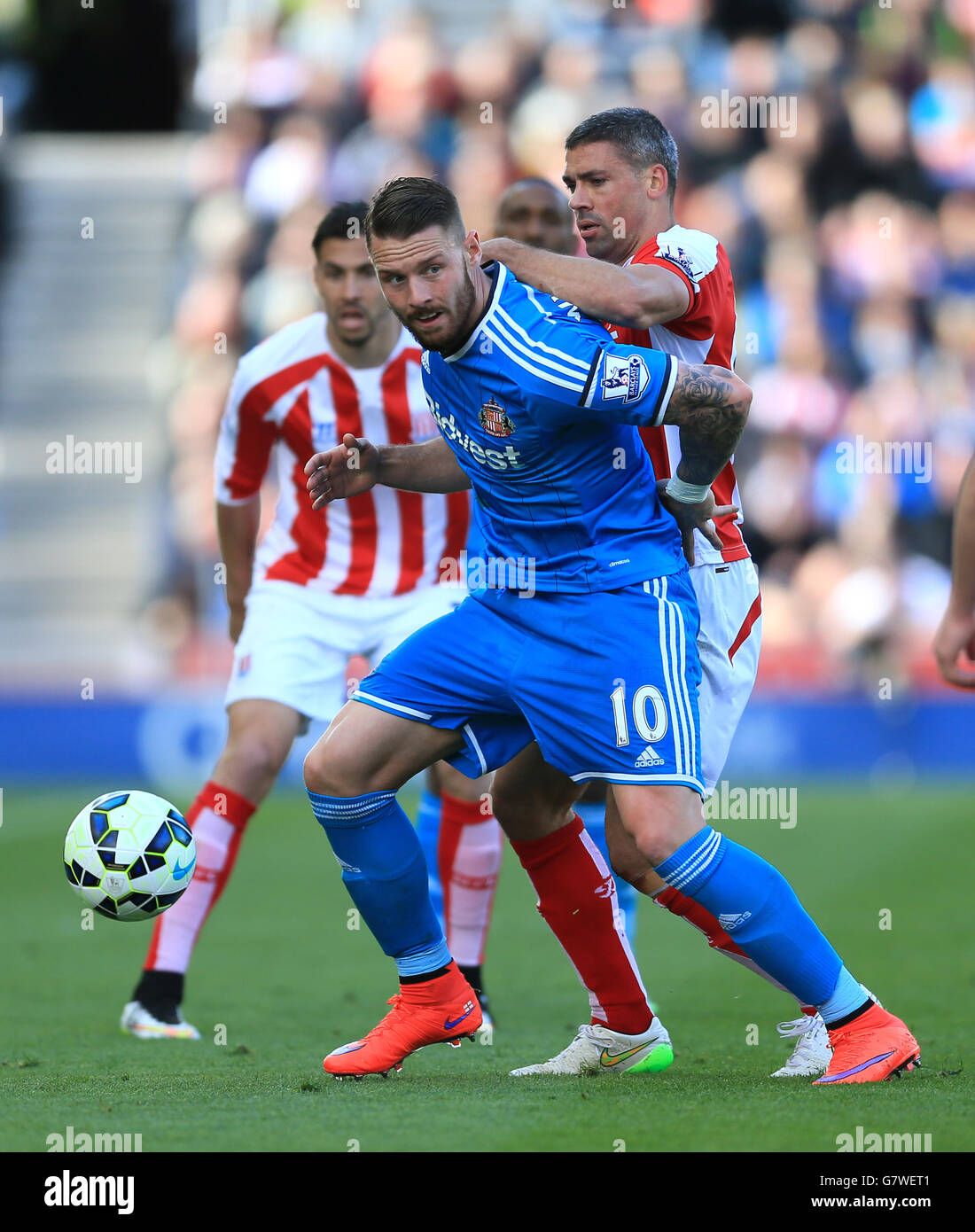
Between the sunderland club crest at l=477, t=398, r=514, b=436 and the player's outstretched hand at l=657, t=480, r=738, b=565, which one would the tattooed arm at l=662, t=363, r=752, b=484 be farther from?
the sunderland club crest at l=477, t=398, r=514, b=436

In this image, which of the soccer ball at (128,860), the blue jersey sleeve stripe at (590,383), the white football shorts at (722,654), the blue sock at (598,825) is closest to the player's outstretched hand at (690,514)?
the white football shorts at (722,654)

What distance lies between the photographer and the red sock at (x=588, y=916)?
464cm

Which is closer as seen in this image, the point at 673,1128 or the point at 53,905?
the point at 673,1128

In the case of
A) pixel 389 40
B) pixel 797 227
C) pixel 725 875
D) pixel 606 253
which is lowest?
pixel 725 875

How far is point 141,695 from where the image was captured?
43.7 ft

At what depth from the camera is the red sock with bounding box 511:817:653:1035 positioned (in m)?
4.64

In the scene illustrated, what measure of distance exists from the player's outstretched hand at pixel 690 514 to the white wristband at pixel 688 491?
1 cm

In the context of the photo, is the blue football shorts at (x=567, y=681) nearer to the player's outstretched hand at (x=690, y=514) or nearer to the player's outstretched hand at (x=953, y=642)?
the player's outstretched hand at (x=690, y=514)

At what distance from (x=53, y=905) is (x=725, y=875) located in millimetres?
5571

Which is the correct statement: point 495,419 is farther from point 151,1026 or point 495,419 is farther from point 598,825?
point 151,1026

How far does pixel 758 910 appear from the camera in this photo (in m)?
4.13

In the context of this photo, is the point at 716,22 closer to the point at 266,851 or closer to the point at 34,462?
the point at 34,462
